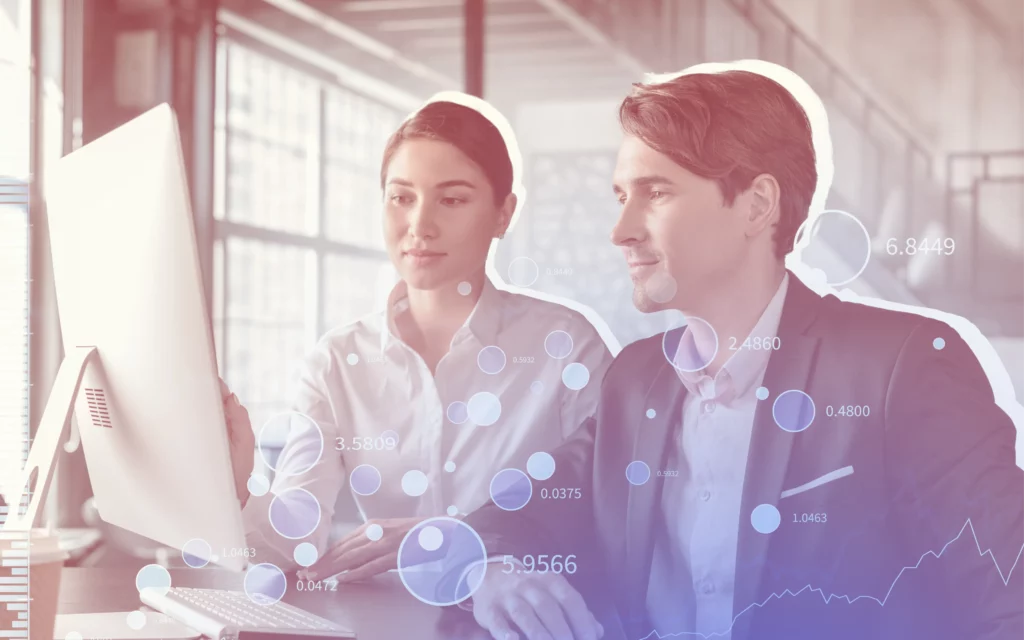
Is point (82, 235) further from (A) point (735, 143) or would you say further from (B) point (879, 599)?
(B) point (879, 599)

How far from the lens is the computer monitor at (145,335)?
806mm

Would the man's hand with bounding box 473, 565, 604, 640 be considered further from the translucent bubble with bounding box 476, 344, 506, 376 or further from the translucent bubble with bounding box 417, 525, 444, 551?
the translucent bubble with bounding box 476, 344, 506, 376

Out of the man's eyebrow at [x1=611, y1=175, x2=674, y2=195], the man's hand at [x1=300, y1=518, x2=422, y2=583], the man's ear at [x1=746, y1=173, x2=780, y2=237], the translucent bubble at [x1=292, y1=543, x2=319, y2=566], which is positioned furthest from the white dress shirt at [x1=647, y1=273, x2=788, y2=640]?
the translucent bubble at [x1=292, y1=543, x2=319, y2=566]

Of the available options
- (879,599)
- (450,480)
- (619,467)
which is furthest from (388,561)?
(879,599)

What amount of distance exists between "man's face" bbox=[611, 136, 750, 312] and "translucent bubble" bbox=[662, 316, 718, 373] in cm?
5

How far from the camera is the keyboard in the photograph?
1.03 m

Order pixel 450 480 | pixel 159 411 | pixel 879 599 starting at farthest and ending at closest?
pixel 450 480 < pixel 879 599 < pixel 159 411

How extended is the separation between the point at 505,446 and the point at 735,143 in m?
0.80

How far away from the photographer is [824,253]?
5.99ft

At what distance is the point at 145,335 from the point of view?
0.86 metres

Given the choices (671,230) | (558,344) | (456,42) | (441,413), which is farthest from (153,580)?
(456,42)

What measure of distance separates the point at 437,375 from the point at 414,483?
24 cm

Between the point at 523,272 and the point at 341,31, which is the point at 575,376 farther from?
the point at 341,31

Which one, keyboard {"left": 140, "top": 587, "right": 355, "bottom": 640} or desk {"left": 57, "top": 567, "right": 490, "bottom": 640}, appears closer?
keyboard {"left": 140, "top": 587, "right": 355, "bottom": 640}
